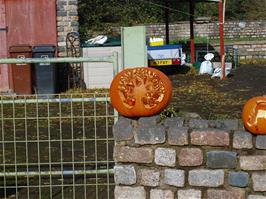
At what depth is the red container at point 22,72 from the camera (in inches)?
574

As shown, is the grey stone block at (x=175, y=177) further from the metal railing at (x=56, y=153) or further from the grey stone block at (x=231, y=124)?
the metal railing at (x=56, y=153)

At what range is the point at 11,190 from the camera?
6.57 metres

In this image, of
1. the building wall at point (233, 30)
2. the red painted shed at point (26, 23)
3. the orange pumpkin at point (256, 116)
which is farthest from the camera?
the building wall at point (233, 30)

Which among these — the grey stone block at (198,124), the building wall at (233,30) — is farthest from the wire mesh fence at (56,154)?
the building wall at (233,30)

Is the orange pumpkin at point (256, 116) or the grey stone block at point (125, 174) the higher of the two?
the orange pumpkin at point (256, 116)

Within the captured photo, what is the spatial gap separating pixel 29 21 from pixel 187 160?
1081cm

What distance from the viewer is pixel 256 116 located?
16.2 feet

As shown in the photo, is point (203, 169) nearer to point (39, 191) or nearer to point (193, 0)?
point (39, 191)

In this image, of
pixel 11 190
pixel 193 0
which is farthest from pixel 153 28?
pixel 11 190

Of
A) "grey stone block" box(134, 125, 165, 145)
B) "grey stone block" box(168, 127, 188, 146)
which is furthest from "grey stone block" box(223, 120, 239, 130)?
"grey stone block" box(134, 125, 165, 145)

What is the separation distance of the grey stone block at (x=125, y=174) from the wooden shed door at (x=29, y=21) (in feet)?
34.2

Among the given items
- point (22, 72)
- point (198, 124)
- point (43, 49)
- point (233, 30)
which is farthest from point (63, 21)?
point (233, 30)

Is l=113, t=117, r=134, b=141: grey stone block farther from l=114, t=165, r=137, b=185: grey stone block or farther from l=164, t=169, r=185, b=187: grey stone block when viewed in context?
l=164, t=169, r=185, b=187: grey stone block

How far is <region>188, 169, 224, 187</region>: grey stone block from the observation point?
199 inches
